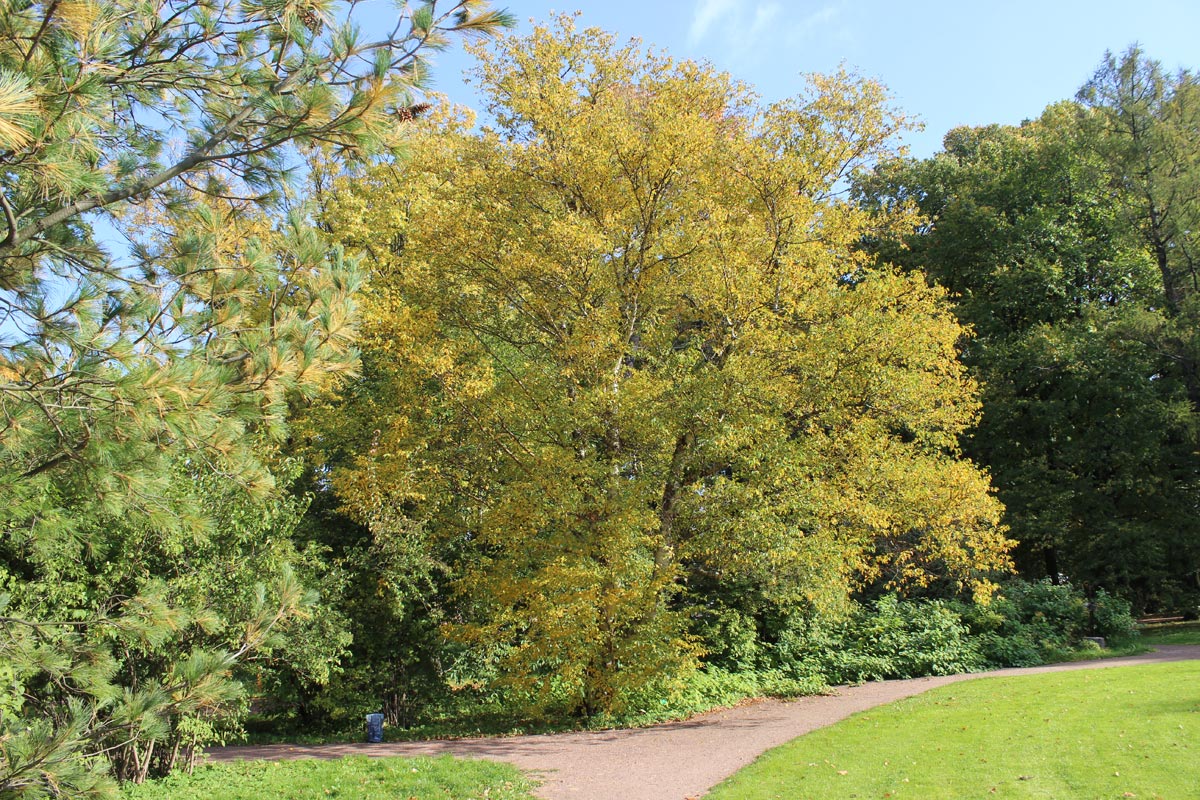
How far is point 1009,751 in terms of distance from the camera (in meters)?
7.63

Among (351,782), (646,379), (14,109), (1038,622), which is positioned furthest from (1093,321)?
(14,109)

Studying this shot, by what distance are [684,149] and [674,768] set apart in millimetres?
7815

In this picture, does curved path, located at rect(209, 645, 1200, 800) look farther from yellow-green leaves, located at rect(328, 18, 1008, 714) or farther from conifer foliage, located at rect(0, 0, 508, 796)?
conifer foliage, located at rect(0, 0, 508, 796)

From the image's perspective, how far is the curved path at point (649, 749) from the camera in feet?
25.0

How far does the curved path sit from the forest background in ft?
2.65

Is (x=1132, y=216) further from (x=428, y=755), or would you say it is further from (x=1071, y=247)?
(x=428, y=755)

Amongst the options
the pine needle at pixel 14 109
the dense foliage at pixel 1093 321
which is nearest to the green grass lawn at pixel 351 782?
the pine needle at pixel 14 109

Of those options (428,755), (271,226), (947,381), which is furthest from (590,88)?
(428,755)

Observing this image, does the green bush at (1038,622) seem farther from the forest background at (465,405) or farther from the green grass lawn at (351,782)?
the green grass lawn at (351,782)

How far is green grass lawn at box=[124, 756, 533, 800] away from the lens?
7.19 meters

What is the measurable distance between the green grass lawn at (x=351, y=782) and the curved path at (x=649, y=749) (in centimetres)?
53

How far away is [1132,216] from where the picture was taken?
829 inches

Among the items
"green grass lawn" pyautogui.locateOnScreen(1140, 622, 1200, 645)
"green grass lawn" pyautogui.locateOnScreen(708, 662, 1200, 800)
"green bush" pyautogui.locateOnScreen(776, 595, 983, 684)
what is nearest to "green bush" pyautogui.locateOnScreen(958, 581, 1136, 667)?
"green bush" pyautogui.locateOnScreen(776, 595, 983, 684)

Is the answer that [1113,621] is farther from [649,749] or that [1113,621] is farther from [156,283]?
[156,283]
